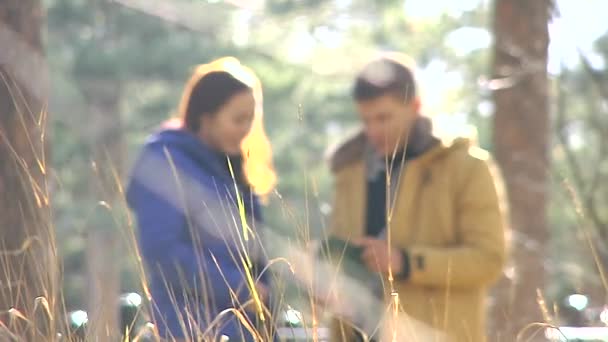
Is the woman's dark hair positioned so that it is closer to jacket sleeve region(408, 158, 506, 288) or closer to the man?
the man

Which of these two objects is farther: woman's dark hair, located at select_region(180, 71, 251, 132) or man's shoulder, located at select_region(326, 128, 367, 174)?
man's shoulder, located at select_region(326, 128, 367, 174)

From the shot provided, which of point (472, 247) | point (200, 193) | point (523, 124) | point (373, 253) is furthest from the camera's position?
point (523, 124)

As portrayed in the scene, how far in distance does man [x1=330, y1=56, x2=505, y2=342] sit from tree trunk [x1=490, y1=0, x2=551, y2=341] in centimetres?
467

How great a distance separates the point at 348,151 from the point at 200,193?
70 centimetres

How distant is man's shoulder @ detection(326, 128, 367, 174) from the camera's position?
160 inches

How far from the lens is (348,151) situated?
13.4 feet

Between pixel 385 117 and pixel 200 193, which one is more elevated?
pixel 385 117

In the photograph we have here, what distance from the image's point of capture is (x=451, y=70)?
20.1m

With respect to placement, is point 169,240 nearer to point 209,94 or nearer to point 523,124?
point 209,94

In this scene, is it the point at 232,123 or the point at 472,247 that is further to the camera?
the point at 472,247

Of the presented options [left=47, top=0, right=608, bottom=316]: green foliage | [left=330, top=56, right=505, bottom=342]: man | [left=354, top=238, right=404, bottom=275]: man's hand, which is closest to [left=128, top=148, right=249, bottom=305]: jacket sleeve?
[left=354, top=238, right=404, bottom=275]: man's hand

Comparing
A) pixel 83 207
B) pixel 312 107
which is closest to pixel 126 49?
pixel 83 207

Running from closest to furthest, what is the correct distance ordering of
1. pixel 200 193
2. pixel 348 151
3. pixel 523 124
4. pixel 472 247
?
pixel 200 193
pixel 472 247
pixel 348 151
pixel 523 124

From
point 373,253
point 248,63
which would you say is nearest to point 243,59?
point 248,63
